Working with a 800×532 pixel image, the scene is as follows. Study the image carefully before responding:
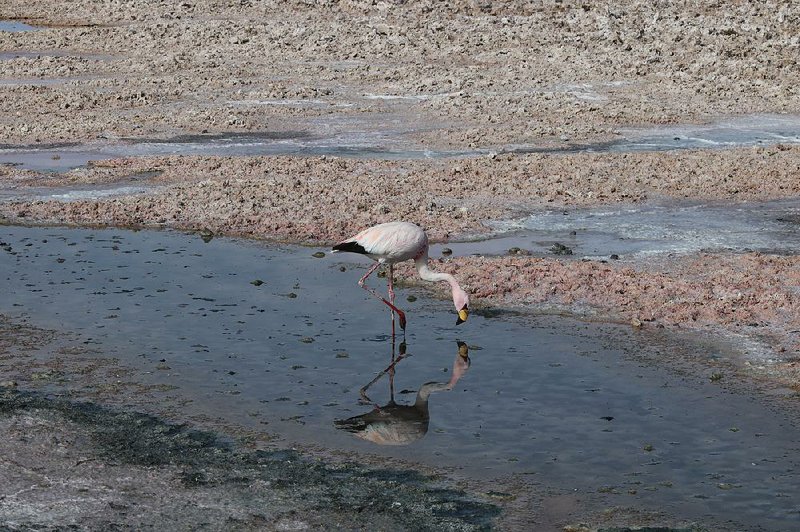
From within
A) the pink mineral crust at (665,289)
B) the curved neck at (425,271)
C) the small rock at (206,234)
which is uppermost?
the curved neck at (425,271)

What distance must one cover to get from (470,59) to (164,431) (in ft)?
67.5

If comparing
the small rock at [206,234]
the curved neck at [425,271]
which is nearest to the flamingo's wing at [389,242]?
the curved neck at [425,271]

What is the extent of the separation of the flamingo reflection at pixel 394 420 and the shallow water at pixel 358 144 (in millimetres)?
9796

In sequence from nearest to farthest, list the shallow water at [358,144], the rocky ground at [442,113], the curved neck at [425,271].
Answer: the curved neck at [425,271] → the rocky ground at [442,113] → the shallow water at [358,144]

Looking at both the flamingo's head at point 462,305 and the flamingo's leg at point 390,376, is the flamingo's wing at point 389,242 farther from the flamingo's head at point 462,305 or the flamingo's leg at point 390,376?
the flamingo's leg at point 390,376

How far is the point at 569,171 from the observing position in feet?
56.7

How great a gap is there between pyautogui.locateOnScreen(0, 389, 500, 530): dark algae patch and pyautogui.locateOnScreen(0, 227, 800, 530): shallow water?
0.52 metres

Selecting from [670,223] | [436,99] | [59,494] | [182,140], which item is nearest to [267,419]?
[59,494]

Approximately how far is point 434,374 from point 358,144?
1083cm

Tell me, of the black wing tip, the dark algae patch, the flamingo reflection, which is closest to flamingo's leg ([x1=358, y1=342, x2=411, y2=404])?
the flamingo reflection

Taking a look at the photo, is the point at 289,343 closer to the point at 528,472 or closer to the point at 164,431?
the point at 164,431

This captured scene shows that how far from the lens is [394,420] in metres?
8.91

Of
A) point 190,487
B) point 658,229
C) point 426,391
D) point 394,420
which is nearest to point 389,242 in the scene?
point 426,391

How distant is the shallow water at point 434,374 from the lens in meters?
7.88
